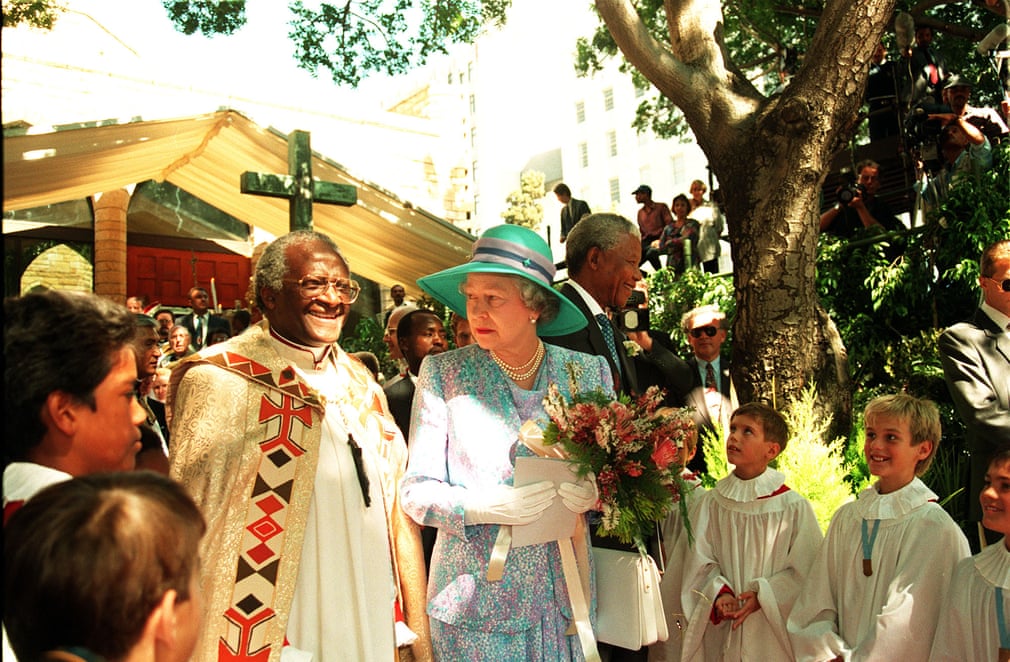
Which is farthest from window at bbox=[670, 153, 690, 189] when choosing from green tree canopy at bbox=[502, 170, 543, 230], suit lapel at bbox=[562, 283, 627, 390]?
suit lapel at bbox=[562, 283, 627, 390]

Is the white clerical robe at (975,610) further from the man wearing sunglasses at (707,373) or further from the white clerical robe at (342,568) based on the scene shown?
the man wearing sunglasses at (707,373)

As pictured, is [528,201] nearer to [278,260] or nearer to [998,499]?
[998,499]

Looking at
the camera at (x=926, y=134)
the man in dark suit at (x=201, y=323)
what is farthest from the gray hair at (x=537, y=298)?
the man in dark suit at (x=201, y=323)

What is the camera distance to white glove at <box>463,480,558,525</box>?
316cm

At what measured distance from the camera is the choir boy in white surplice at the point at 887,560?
13.5 feet

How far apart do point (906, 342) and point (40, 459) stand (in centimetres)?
866

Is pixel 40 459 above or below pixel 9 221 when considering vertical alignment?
below

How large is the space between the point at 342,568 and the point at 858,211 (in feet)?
29.3

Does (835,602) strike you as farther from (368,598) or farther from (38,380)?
(38,380)

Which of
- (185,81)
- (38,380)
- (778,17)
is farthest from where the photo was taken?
(185,81)

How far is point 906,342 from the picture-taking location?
934 cm

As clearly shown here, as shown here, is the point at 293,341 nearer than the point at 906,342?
Yes

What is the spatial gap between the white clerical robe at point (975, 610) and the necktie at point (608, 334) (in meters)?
1.59

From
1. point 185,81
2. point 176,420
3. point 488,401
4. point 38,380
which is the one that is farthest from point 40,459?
point 185,81
